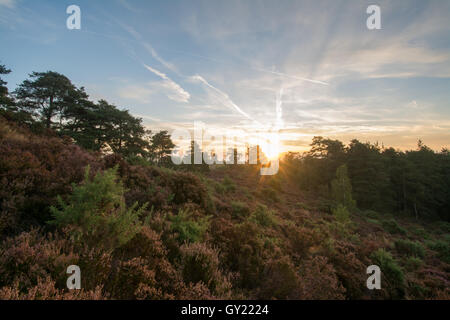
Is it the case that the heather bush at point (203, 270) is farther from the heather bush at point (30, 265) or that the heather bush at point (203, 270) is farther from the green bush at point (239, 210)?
the green bush at point (239, 210)

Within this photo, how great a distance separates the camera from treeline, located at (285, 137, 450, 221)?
114 feet

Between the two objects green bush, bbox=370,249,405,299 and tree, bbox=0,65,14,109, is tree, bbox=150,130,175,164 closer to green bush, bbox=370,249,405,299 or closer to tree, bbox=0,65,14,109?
tree, bbox=0,65,14,109

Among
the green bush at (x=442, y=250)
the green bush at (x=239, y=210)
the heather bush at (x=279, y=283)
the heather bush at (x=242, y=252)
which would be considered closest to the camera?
the heather bush at (x=279, y=283)

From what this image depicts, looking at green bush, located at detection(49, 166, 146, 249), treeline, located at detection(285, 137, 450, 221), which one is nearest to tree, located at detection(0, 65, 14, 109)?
green bush, located at detection(49, 166, 146, 249)

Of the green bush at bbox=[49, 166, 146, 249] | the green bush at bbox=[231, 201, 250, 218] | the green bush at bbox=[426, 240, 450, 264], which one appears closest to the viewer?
the green bush at bbox=[49, 166, 146, 249]

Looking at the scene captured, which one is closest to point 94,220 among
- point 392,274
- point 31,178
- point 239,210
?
point 31,178

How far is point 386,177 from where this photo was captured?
115ft

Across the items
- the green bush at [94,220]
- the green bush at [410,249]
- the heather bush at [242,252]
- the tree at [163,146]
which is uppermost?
the tree at [163,146]

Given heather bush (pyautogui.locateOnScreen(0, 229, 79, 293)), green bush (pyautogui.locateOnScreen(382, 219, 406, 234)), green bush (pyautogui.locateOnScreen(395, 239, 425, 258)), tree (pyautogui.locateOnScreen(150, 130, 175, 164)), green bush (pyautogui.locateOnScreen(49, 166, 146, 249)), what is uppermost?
tree (pyautogui.locateOnScreen(150, 130, 175, 164))

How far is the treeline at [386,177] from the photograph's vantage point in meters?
34.7

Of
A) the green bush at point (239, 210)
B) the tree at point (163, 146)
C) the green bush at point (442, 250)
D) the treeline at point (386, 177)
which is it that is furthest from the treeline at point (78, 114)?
the treeline at point (386, 177)

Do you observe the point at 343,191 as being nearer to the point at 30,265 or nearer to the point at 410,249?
the point at 410,249

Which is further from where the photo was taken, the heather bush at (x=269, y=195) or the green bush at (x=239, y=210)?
the heather bush at (x=269, y=195)
